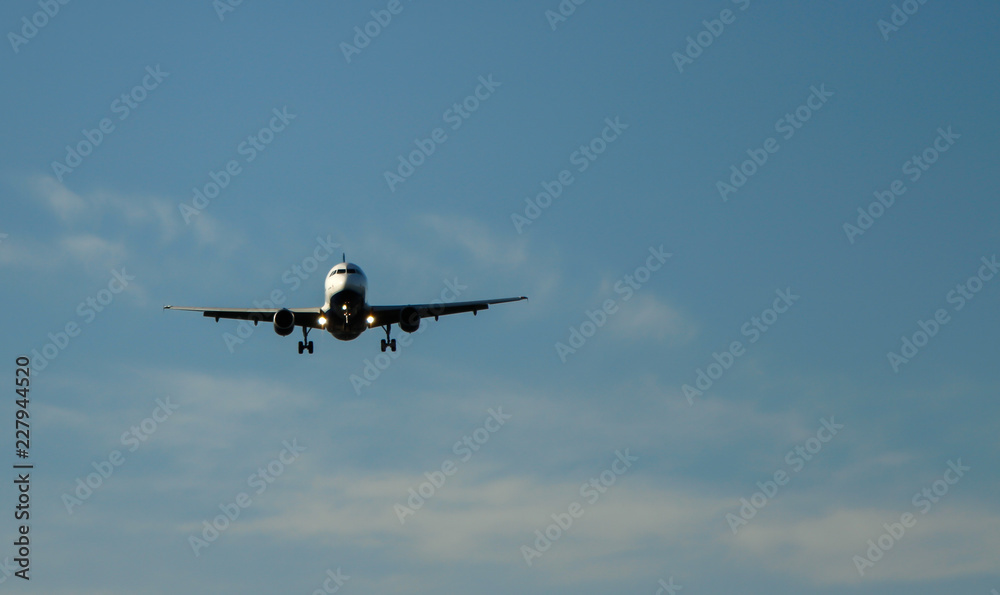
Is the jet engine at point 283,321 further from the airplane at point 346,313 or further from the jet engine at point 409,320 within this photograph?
the jet engine at point 409,320

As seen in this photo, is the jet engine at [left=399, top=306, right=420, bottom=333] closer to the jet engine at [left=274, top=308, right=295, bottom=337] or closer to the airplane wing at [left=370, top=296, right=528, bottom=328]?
the airplane wing at [left=370, top=296, right=528, bottom=328]

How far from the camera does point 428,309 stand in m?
86.4

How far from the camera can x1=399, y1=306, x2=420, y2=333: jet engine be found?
82.8 metres

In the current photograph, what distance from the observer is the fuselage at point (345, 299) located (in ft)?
256

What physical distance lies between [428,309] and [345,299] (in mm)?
9390

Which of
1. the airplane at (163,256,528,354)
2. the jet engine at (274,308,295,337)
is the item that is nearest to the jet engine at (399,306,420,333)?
the airplane at (163,256,528,354)

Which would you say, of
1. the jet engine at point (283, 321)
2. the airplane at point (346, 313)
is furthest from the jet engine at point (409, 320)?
the jet engine at point (283, 321)

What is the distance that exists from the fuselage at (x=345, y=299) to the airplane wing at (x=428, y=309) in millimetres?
2738

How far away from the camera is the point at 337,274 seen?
79375mm

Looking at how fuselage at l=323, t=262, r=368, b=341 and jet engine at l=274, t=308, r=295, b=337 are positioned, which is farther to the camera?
jet engine at l=274, t=308, r=295, b=337

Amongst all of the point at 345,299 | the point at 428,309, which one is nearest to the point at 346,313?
the point at 345,299

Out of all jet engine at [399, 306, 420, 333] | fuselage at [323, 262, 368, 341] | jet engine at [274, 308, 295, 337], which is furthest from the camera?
jet engine at [399, 306, 420, 333]

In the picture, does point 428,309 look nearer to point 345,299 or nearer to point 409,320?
point 409,320

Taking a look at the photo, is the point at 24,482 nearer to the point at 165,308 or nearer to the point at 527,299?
the point at 165,308
